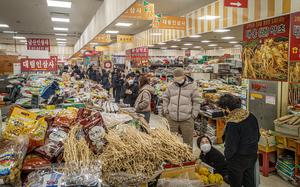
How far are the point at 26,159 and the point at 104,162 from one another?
567 millimetres

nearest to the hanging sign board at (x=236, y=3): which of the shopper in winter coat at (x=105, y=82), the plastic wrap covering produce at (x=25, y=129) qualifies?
the plastic wrap covering produce at (x=25, y=129)

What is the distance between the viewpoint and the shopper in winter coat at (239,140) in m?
2.92

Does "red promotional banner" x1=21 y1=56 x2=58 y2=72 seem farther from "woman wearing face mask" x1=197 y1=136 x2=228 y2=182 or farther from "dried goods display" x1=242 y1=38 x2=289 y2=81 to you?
"woman wearing face mask" x1=197 y1=136 x2=228 y2=182

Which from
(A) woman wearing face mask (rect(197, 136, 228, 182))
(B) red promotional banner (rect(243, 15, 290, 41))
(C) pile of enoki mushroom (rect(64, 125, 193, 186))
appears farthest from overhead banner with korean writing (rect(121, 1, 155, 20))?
(C) pile of enoki mushroom (rect(64, 125, 193, 186))

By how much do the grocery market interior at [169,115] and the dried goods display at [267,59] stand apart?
0.07 feet

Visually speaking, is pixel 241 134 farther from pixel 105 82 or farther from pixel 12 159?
pixel 105 82

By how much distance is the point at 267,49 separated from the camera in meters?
5.50

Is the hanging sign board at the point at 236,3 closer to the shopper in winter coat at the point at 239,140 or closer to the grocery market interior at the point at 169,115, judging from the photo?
the grocery market interior at the point at 169,115

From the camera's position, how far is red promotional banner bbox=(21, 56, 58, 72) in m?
8.35

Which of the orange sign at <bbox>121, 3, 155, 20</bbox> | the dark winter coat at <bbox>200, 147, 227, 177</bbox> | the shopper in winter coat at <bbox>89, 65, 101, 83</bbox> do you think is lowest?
the dark winter coat at <bbox>200, 147, 227, 177</bbox>

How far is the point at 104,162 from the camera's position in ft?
5.21

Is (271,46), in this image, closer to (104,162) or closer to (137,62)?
(104,162)

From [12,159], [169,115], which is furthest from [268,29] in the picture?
[12,159]

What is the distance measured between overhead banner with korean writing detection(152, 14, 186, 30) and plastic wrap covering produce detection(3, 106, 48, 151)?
6041 mm
